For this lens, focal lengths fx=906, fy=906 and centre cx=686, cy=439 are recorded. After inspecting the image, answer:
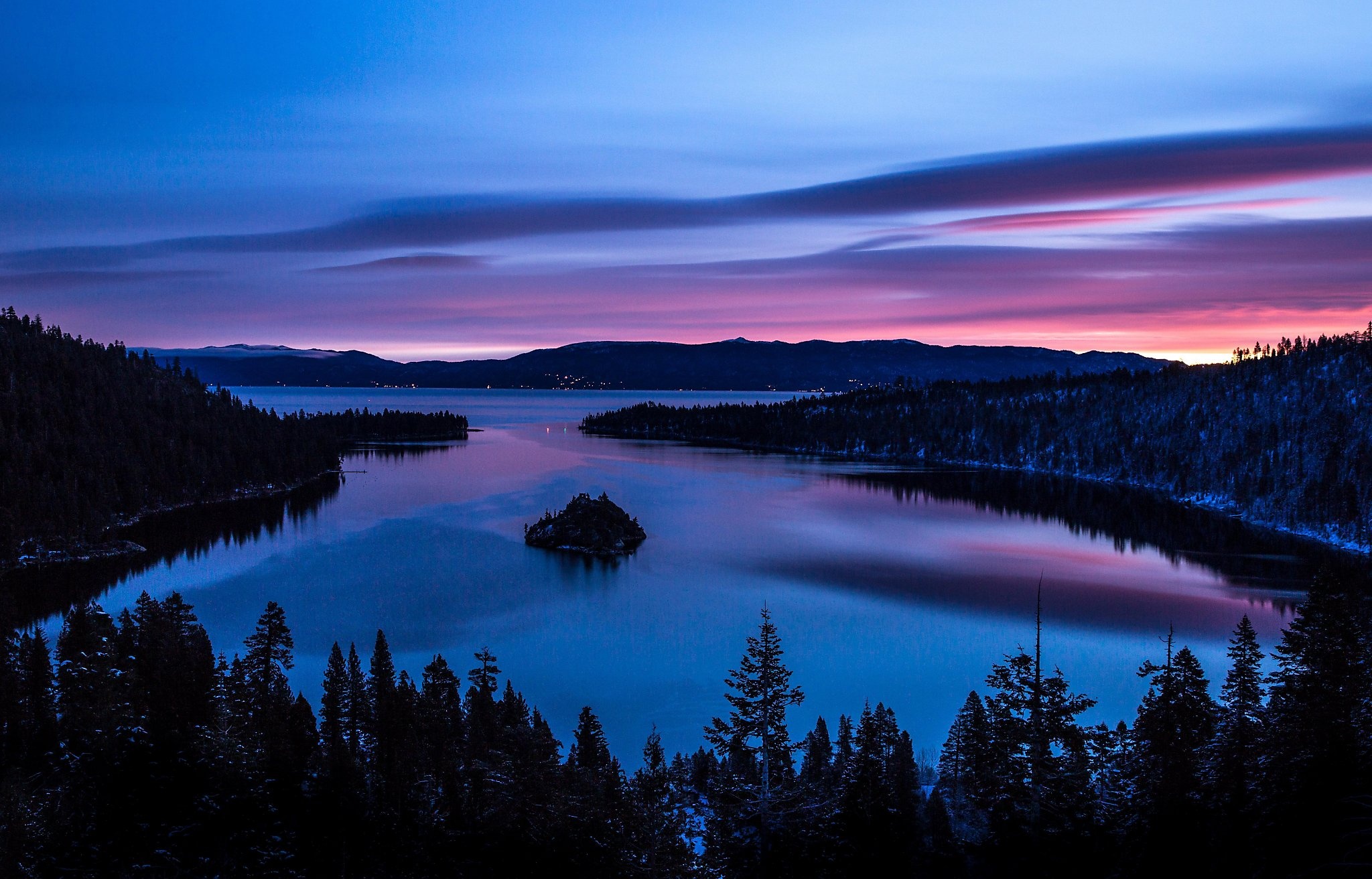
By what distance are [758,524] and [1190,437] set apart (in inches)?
2862

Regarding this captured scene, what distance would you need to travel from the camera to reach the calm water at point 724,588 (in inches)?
1655

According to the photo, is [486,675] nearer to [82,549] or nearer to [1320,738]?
[1320,738]

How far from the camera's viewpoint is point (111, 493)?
86688 mm

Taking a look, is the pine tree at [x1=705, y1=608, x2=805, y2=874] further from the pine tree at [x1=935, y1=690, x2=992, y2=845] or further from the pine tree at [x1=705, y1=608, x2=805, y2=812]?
the pine tree at [x1=935, y1=690, x2=992, y2=845]

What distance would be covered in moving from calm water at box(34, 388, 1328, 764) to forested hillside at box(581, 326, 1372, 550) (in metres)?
8.59

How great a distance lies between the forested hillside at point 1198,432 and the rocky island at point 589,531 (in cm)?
6142

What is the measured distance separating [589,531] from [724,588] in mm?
15677

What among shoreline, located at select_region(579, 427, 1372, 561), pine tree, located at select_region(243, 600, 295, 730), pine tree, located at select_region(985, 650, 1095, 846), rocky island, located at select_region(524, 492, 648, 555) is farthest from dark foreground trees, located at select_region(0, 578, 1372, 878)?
shoreline, located at select_region(579, 427, 1372, 561)

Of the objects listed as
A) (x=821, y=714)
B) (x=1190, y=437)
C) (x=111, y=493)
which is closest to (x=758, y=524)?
(x=821, y=714)

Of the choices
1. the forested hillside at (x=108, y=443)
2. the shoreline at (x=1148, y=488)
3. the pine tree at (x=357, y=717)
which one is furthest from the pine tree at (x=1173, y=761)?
the forested hillside at (x=108, y=443)

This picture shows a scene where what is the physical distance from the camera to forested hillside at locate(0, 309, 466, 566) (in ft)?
248

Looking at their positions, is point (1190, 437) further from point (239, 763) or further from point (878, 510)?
point (239, 763)

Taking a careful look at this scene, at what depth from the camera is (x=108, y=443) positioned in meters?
98.7

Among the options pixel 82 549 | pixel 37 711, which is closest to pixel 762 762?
pixel 37 711
